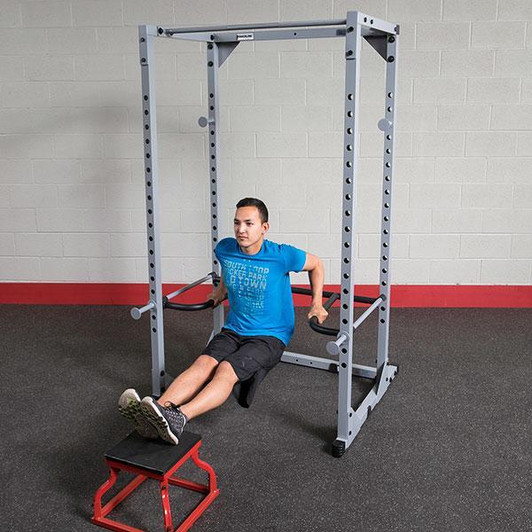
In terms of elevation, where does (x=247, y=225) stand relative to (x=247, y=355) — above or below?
above

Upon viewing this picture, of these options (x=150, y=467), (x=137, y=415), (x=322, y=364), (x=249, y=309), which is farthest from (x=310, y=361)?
(x=150, y=467)

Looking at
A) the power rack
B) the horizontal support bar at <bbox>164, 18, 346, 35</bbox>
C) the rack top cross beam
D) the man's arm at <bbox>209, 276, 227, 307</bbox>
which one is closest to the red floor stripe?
the power rack

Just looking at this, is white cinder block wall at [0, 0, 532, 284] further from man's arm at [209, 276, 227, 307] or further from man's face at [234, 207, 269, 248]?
man's face at [234, 207, 269, 248]

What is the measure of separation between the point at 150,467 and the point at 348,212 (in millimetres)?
1174

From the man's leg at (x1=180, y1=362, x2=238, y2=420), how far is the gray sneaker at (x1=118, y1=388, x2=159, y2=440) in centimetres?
24

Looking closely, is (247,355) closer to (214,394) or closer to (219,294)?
(214,394)

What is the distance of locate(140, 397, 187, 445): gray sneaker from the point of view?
2279 mm

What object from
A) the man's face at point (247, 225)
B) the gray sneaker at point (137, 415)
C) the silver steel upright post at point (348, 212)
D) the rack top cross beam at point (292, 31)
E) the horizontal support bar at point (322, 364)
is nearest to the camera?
the gray sneaker at point (137, 415)

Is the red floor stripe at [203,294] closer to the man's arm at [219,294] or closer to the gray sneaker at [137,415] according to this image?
the man's arm at [219,294]

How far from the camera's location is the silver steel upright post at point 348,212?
2.44m

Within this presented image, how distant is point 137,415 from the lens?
2326mm

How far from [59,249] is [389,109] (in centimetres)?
274

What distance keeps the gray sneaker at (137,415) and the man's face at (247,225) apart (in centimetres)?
92

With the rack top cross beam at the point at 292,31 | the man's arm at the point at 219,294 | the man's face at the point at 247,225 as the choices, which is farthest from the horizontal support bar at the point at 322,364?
the rack top cross beam at the point at 292,31
